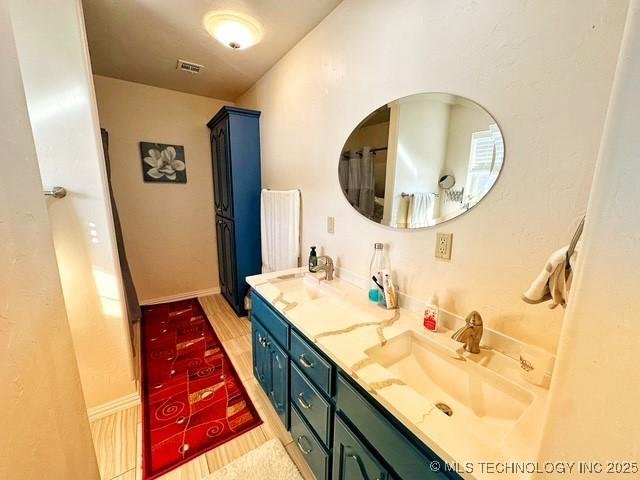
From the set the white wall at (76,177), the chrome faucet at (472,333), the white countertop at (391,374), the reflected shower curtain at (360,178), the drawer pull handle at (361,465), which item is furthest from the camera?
the reflected shower curtain at (360,178)

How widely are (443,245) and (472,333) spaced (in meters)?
0.36

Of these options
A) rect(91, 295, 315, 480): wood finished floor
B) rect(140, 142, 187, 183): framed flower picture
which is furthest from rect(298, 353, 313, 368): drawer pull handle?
rect(140, 142, 187, 183): framed flower picture

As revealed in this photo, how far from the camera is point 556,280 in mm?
623

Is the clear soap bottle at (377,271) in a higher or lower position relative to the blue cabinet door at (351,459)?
higher

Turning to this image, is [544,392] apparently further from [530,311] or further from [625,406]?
[625,406]

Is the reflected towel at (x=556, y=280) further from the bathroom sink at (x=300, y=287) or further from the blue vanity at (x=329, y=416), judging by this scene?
the bathroom sink at (x=300, y=287)

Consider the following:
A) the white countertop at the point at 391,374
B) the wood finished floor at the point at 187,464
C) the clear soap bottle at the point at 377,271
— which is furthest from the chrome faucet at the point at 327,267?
the wood finished floor at the point at 187,464

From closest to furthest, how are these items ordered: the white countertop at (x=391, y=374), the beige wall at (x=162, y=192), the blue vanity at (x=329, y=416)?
the white countertop at (x=391, y=374) → the blue vanity at (x=329, y=416) → the beige wall at (x=162, y=192)

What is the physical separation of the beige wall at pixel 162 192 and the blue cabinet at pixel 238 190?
0.33 m

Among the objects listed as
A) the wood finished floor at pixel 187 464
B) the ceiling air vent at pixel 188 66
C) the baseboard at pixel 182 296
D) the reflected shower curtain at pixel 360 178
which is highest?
the ceiling air vent at pixel 188 66

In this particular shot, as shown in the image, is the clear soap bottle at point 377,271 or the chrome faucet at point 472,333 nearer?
the chrome faucet at point 472,333

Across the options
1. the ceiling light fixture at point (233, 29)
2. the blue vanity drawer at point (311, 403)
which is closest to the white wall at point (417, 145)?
the blue vanity drawer at point (311, 403)

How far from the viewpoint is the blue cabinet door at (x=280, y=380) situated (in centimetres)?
127

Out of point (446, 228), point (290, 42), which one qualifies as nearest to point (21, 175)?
point (446, 228)
